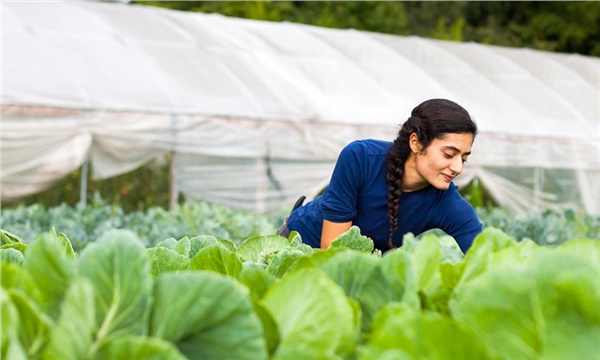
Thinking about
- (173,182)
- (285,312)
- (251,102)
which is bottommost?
(173,182)

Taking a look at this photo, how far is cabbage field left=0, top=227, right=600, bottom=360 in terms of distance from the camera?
0.85m

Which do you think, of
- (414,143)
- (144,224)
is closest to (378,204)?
(414,143)

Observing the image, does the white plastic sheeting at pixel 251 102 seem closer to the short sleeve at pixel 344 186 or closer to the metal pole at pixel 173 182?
the metal pole at pixel 173 182

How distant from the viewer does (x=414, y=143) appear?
3.43 metres

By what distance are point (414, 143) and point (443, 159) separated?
0.22 metres

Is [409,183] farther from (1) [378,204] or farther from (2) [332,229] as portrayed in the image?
(2) [332,229]

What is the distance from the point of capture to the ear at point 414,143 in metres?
3.40

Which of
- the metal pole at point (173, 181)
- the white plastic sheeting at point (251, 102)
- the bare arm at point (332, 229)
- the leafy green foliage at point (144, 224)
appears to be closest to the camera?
the bare arm at point (332, 229)

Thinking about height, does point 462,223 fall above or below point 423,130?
below

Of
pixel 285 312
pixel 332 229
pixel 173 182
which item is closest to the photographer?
pixel 285 312

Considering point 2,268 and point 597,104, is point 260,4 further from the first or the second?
point 2,268

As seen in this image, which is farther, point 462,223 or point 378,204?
point 378,204

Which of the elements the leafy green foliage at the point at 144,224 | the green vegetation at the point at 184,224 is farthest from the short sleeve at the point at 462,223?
the green vegetation at the point at 184,224

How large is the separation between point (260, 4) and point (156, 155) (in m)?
11.0
